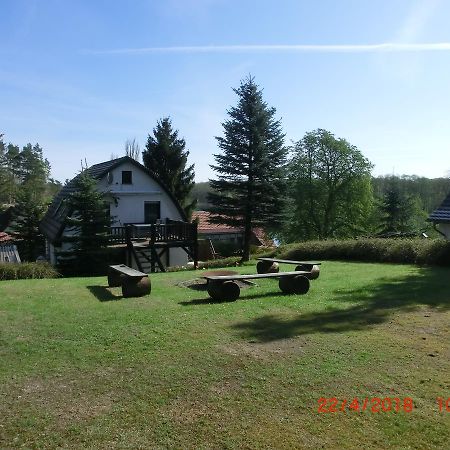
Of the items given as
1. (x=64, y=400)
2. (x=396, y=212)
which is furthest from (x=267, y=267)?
(x=396, y=212)

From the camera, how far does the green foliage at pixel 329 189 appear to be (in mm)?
43562

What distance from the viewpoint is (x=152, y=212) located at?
28281 mm

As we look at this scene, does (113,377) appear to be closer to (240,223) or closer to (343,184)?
(240,223)

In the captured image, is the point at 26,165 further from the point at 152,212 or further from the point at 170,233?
the point at 170,233

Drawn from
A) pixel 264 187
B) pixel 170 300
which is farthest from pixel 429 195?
pixel 170 300

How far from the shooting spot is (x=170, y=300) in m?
9.17

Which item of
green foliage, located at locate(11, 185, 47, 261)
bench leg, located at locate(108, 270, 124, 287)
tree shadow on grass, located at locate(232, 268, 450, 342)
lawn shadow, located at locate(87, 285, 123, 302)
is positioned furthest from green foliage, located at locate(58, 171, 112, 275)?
tree shadow on grass, located at locate(232, 268, 450, 342)

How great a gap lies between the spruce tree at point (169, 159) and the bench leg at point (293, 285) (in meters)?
25.8

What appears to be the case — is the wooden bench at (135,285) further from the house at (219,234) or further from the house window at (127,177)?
the house at (219,234)

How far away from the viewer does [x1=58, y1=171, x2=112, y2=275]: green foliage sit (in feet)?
64.8

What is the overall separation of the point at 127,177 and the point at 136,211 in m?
2.16

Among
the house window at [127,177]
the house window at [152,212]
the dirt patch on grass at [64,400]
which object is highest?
the house window at [127,177]

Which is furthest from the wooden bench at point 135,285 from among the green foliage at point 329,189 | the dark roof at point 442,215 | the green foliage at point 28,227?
the green foliage at point 329,189

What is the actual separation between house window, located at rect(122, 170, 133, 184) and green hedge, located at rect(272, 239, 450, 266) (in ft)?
36.6
